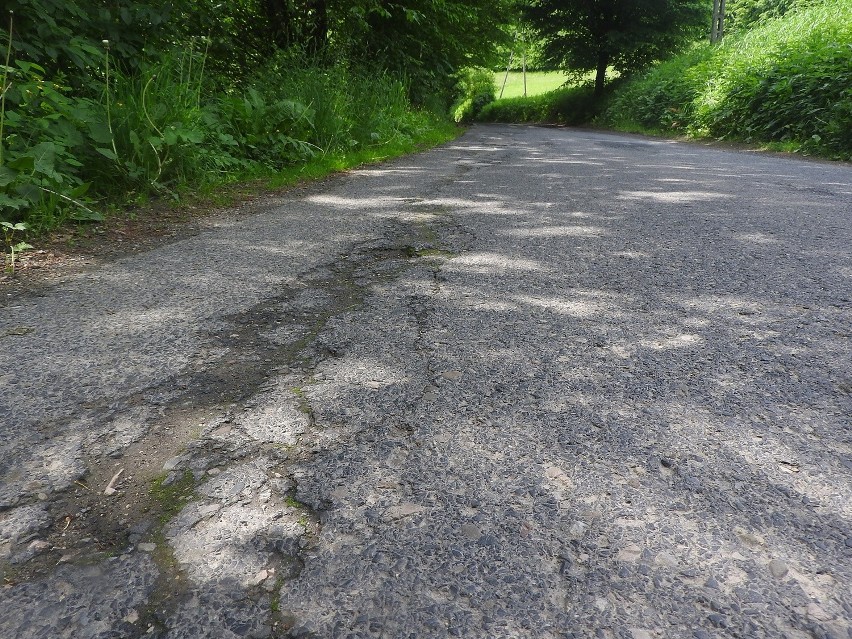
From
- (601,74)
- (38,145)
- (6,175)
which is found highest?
(601,74)

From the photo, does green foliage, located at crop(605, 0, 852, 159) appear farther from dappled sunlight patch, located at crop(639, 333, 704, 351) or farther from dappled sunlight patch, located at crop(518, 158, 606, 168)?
dappled sunlight patch, located at crop(639, 333, 704, 351)

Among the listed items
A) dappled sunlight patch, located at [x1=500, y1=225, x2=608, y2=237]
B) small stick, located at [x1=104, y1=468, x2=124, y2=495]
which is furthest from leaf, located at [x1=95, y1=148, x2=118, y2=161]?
small stick, located at [x1=104, y1=468, x2=124, y2=495]

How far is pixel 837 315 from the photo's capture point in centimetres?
198

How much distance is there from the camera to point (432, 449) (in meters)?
1.30

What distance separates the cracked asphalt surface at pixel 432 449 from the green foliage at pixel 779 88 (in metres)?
7.49

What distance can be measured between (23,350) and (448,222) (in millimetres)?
2397

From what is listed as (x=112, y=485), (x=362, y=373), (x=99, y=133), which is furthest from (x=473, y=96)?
(x=112, y=485)

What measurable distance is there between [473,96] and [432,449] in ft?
126

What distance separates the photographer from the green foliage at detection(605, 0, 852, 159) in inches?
326

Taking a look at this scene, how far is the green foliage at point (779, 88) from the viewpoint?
8.29m

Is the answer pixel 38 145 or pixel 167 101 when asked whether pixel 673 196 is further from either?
pixel 38 145

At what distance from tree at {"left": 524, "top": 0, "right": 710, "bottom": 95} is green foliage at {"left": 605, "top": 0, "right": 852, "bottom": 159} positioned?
6.38 m

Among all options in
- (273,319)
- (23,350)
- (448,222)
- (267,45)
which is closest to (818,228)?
(448,222)

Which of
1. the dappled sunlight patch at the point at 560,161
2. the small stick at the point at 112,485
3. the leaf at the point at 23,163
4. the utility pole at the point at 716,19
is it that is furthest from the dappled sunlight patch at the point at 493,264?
the utility pole at the point at 716,19
